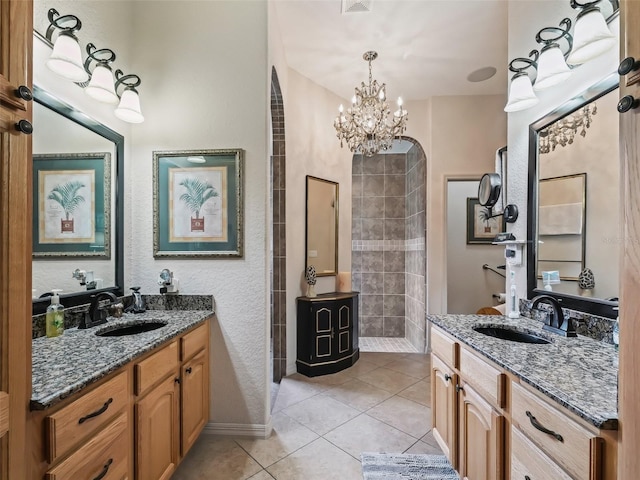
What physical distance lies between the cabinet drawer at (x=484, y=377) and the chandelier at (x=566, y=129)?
51.6 inches

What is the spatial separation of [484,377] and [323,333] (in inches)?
79.4

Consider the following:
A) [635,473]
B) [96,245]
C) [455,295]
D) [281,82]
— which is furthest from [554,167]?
[455,295]

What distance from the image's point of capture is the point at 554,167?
5.92 feet

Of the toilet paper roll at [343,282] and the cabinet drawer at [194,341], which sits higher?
the toilet paper roll at [343,282]

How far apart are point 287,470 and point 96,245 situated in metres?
1.83

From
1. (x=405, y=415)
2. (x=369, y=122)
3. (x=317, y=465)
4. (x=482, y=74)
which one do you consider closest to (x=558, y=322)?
(x=405, y=415)

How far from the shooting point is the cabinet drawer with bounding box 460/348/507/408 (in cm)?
124

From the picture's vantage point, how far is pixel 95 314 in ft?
5.71

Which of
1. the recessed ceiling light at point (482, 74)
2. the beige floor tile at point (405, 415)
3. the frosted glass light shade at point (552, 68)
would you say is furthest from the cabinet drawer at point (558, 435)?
the recessed ceiling light at point (482, 74)

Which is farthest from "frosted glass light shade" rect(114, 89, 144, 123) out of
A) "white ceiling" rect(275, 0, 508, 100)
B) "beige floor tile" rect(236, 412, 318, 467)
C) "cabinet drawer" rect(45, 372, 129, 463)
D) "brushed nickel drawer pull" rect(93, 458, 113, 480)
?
"beige floor tile" rect(236, 412, 318, 467)

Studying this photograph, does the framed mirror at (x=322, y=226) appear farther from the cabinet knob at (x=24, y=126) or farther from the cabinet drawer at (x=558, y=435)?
the cabinet knob at (x=24, y=126)

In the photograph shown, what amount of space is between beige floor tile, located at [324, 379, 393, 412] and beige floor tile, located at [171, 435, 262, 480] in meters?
1.00

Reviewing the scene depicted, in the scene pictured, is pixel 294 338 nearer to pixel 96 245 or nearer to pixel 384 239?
pixel 96 245

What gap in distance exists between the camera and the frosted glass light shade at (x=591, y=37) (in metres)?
1.35
